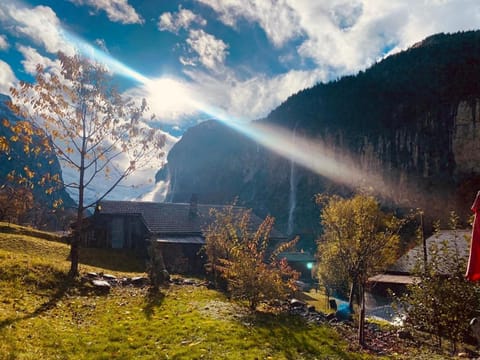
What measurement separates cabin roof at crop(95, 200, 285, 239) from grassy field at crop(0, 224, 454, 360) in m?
21.4

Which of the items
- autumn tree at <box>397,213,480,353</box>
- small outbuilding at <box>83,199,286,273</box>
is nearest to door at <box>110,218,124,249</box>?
small outbuilding at <box>83,199,286,273</box>

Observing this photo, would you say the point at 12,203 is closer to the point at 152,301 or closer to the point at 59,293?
the point at 59,293

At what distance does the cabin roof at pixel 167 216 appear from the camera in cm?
3834

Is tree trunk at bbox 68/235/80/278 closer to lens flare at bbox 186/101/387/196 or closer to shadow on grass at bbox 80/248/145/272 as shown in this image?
shadow on grass at bbox 80/248/145/272

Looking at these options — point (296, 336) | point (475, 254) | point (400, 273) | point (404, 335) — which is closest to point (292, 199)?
point (400, 273)

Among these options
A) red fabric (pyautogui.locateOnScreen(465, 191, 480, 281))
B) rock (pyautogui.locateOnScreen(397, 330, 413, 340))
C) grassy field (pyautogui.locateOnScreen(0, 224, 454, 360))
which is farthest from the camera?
rock (pyautogui.locateOnScreen(397, 330, 413, 340))

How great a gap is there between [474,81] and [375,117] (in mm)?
29758

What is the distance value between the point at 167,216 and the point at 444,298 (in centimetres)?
3384

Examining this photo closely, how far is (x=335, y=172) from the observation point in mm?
116438

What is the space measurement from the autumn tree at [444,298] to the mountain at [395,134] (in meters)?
60.2

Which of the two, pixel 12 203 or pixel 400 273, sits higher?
pixel 12 203

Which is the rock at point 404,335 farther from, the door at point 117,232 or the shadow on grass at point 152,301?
the door at point 117,232

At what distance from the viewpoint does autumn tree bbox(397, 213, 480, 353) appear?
11359mm

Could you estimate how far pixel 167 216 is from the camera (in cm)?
4097
